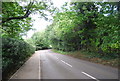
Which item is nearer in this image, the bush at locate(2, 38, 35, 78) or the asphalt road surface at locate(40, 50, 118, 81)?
the bush at locate(2, 38, 35, 78)

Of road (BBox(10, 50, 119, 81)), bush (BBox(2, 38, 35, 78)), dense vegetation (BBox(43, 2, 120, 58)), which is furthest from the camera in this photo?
dense vegetation (BBox(43, 2, 120, 58))

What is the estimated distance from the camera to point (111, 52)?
13789 mm

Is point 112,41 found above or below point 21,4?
below

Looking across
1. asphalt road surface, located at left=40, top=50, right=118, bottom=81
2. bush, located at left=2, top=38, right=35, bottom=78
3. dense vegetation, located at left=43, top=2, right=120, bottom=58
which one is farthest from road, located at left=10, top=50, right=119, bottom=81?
dense vegetation, located at left=43, top=2, right=120, bottom=58

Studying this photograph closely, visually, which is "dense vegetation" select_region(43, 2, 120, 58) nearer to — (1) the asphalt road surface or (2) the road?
(1) the asphalt road surface

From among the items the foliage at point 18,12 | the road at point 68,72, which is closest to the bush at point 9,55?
the road at point 68,72

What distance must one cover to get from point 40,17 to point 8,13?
2719mm

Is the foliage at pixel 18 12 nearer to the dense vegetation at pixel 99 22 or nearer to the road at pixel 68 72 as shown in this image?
the dense vegetation at pixel 99 22

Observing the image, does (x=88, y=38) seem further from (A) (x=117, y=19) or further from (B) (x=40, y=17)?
(B) (x=40, y=17)

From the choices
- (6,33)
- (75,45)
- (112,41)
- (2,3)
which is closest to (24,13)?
(2,3)

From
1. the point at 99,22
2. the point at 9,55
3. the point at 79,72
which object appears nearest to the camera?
the point at 9,55

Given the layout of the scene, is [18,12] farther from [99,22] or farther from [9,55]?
[99,22]

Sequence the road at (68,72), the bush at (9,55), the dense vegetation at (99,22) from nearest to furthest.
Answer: the bush at (9,55)
the road at (68,72)
the dense vegetation at (99,22)

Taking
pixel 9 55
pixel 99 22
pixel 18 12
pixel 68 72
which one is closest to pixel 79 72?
pixel 68 72
